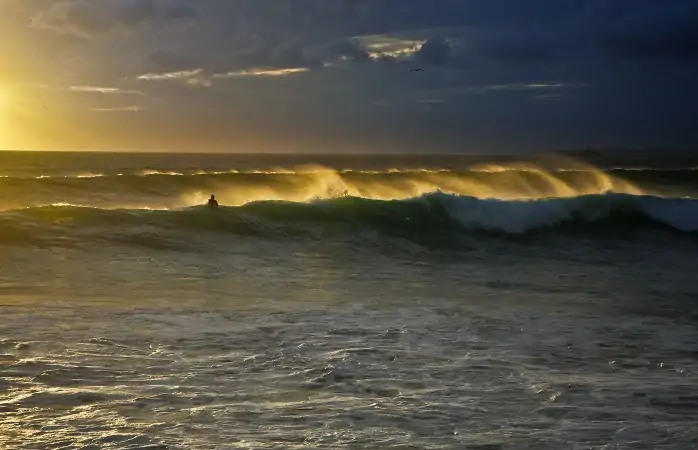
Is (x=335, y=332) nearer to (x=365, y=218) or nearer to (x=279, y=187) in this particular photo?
(x=365, y=218)

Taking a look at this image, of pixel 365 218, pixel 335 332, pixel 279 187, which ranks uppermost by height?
pixel 279 187

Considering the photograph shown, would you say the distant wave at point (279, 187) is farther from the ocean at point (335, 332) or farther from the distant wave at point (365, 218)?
the ocean at point (335, 332)

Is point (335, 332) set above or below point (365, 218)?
below

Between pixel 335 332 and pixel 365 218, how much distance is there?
11772 mm

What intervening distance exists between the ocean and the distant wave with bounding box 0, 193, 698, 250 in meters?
0.11

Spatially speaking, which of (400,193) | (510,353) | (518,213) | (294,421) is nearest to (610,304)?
(510,353)

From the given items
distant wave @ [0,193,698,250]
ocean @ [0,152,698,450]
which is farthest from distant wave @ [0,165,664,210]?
ocean @ [0,152,698,450]

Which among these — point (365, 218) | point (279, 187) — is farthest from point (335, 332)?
point (279, 187)

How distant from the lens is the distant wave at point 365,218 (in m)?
16.8

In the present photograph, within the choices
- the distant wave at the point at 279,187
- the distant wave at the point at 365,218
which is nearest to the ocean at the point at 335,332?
the distant wave at the point at 365,218

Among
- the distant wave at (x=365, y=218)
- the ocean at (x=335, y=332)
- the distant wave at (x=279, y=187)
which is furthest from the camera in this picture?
the distant wave at (x=279, y=187)

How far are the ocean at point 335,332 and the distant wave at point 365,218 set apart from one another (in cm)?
11

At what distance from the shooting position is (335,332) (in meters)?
8.49

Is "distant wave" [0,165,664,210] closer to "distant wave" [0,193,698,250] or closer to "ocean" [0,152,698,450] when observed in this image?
"distant wave" [0,193,698,250]
